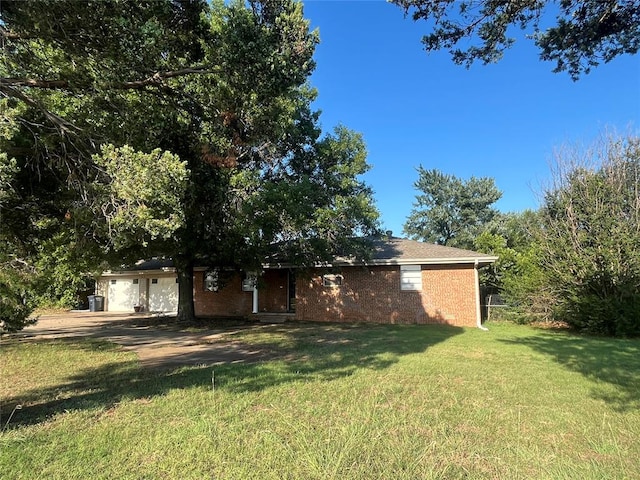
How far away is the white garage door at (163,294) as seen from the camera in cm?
2447

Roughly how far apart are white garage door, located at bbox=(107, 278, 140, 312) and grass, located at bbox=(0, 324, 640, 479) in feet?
57.6

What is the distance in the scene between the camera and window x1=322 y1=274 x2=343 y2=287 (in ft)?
62.8

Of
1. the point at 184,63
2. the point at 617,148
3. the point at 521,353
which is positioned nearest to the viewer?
the point at 184,63

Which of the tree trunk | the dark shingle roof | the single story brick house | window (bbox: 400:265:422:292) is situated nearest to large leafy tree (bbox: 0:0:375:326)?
the tree trunk

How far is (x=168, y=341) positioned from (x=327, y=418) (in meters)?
8.66

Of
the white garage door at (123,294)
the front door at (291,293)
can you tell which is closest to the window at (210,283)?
the front door at (291,293)

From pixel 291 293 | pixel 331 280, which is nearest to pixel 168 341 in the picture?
pixel 331 280

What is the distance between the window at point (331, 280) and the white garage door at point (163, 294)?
9.45m

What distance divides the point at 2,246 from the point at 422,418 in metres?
6.37

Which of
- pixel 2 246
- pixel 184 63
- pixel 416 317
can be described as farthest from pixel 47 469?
pixel 416 317

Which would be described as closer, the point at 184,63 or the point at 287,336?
the point at 184,63

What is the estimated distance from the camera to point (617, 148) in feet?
49.0

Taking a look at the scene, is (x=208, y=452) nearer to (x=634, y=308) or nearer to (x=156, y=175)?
(x=156, y=175)

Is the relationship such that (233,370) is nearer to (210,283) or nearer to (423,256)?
(423,256)
